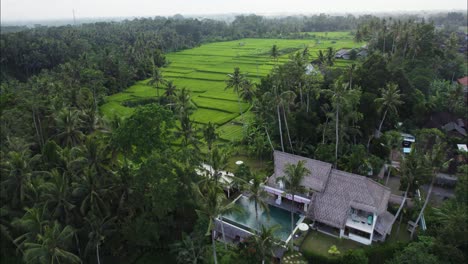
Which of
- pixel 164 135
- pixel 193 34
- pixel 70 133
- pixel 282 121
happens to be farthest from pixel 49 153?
pixel 193 34

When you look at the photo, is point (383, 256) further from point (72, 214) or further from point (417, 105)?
point (417, 105)

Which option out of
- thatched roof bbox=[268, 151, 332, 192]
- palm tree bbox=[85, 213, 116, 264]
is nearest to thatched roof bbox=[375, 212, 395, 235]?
thatched roof bbox=[268, 151, 332, 192]

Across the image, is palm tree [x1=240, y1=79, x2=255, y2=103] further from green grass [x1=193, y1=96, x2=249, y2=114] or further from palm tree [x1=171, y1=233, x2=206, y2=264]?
palm tree [x1=171, y1=233, x2=206, y2=264]

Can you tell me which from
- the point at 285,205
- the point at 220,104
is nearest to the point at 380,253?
the point at 285,205

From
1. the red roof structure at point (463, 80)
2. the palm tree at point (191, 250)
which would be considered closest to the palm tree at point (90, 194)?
the palm tree at point (191, 250)

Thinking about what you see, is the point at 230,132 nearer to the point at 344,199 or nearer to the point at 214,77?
the point at 344,199
